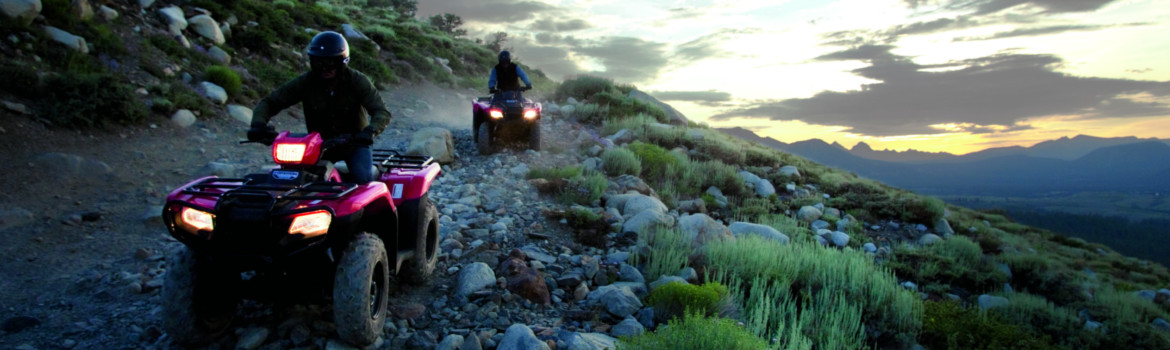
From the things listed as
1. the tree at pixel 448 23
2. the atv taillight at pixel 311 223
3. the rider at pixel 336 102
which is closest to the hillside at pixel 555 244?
the atv taillight at pixel 311 223

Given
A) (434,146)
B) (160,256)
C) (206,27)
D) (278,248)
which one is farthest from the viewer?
(206,27)

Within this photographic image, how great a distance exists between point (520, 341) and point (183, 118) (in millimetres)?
9305

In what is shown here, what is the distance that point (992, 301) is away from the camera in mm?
7305

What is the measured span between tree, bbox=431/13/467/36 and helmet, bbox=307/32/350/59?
42.3 m

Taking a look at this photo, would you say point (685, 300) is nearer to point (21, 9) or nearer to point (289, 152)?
point (289, 152)

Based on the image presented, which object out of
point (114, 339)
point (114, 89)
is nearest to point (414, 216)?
point (114, 339)

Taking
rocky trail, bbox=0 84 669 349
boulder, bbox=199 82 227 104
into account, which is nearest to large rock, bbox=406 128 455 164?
rocky trail, bbox=0 84 669 349

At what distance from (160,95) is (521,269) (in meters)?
9.08

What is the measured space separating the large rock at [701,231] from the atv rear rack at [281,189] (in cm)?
393

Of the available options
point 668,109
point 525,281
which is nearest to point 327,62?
point 525,281

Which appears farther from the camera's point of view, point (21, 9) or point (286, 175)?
point (21, 9)

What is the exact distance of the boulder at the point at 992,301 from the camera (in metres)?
7.12

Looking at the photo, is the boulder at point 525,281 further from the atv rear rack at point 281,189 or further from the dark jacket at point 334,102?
the atv rear rack at point 281,189

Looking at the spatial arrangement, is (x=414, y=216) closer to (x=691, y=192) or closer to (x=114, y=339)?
(x=114, y=339)
